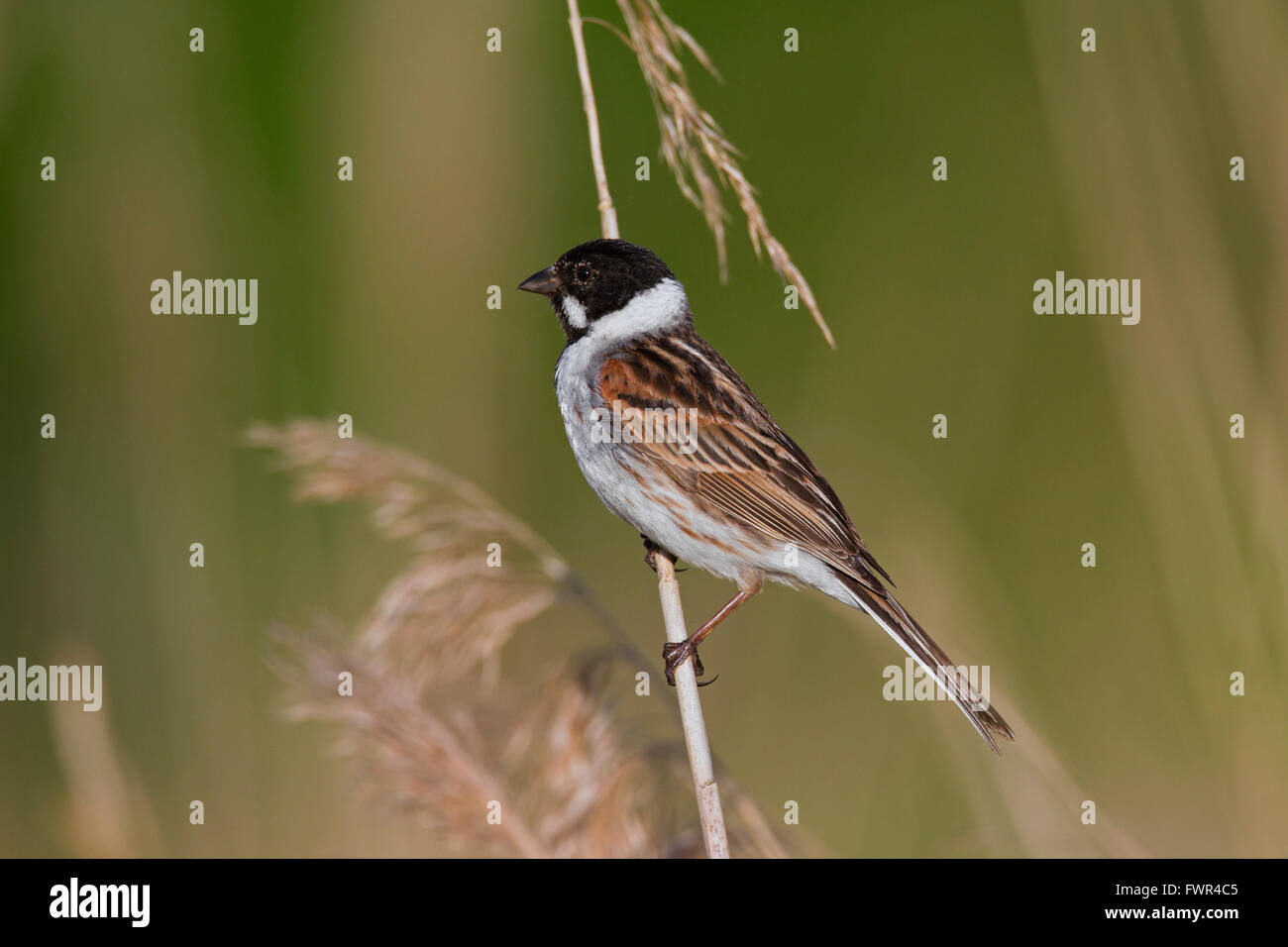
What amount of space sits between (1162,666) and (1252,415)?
202 cm

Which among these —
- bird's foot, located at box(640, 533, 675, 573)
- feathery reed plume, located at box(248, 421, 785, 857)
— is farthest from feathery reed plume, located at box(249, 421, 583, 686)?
bird's foot, located at box(640, 533, 675, 573)

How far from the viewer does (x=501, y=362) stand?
504 cm

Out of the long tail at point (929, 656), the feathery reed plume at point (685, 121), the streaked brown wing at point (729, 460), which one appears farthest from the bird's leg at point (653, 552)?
the feathery reed plume at point (685, 121)

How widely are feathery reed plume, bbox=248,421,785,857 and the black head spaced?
4.17 ft

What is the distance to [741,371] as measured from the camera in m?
5.95

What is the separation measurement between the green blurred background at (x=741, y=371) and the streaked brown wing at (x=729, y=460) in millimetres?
247

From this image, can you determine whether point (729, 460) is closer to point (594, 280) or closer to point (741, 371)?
point (594, 280)

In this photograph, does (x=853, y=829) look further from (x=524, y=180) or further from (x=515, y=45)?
(x=515, y=45)

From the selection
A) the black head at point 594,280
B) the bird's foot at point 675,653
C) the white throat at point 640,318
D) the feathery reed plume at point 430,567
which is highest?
the black head at point 594,280

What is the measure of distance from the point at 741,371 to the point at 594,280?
1.89 metres

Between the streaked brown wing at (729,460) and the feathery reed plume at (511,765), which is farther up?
the streaked brown wing at (729,460)

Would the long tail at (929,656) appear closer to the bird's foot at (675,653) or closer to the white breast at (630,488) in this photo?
the white breast at (630,488)

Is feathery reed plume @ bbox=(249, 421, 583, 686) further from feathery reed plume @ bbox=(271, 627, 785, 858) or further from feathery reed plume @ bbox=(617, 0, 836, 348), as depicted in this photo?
feathery reed plume @ bbox=(617, 0, 836, 348)

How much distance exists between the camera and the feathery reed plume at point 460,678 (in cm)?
295
